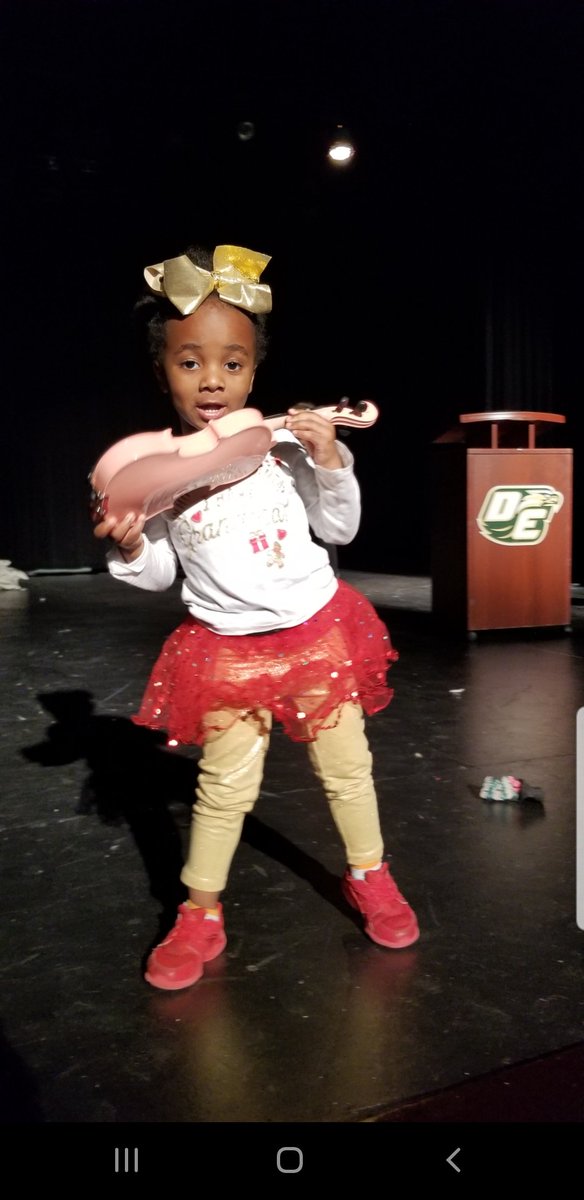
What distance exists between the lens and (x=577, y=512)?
6.33 meters

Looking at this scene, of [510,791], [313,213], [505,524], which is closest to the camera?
[510,791]

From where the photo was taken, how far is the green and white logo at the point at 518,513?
161 inches

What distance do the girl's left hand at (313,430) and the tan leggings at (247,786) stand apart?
1.37ft

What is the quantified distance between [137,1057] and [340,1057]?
0.27m

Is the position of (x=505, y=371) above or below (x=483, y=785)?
above

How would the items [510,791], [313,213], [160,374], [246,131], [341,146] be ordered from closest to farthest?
[160,374] → [510,791] → [246,131] → [341,146] → [313,213]

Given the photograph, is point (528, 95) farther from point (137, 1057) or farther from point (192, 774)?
point (137, 1057)

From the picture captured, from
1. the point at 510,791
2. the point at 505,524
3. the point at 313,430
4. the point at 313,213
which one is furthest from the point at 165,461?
the point at 313,213

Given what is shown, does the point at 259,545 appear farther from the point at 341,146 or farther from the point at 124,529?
the point at 341,146

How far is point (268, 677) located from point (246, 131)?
6780 mm

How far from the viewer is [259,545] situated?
126 centimetres

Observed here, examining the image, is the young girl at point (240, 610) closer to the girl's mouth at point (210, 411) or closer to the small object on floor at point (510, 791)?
the girl's mouth at point (210, 411)

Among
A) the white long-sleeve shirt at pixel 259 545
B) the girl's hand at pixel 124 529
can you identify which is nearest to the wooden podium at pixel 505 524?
the white long-sleeve shirt at pixel 259 545

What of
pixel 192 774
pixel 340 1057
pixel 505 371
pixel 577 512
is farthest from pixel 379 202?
pixel 340 1057
